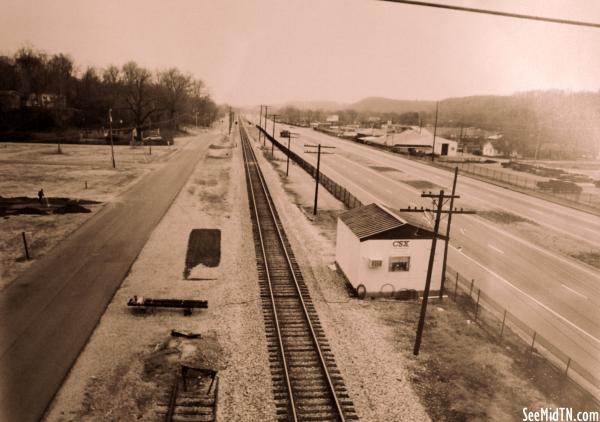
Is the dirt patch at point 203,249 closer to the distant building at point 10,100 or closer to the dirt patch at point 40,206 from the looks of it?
the dirt patch at point 40,206

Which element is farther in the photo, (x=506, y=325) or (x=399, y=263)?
(x=399, y=263)

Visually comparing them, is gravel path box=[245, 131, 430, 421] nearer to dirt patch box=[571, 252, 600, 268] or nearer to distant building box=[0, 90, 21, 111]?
dirt patch box=[571, 252, 600, 268]

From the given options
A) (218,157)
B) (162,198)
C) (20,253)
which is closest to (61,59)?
(218,157)

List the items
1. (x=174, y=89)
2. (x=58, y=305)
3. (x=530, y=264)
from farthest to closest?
1. (x=174, y=89)
2. (x=530, y=264)
3. (x=58, y=305)

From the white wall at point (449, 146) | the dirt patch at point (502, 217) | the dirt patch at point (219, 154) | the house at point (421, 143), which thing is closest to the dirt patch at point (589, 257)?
the dirt patch at point (502, 217)

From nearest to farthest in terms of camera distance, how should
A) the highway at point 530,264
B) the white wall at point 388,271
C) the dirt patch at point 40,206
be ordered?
the highway at point 530,264 → the white wall at point 388,271 → the dirt patch at point 40,206

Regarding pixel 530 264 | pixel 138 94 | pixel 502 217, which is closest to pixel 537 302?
pixel 530 264

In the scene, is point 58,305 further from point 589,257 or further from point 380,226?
point 589,257
